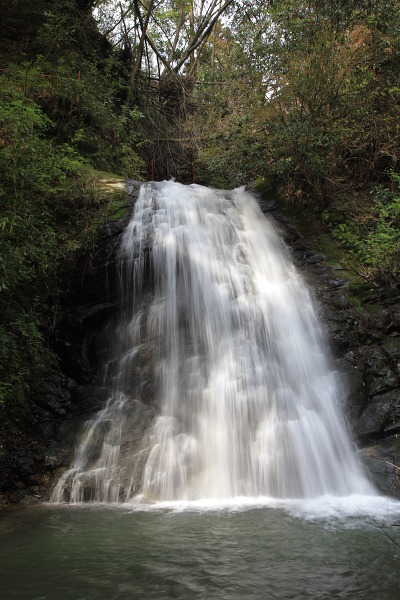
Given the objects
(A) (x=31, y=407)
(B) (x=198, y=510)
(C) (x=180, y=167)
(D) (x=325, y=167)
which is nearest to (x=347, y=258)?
(D) (x=325, y=167)

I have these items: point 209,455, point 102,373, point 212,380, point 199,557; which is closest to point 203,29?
point 102,373

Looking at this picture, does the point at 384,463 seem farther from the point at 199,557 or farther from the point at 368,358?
the point at 199,557

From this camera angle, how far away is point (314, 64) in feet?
28.7

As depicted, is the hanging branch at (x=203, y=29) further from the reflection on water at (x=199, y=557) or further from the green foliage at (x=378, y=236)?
the reflection on water at (x=199, y=557)

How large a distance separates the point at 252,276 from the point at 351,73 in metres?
5.02

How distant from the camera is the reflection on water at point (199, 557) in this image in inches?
110

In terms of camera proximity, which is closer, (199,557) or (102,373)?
(199,557)

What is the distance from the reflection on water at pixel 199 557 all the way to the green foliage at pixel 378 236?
4.81m

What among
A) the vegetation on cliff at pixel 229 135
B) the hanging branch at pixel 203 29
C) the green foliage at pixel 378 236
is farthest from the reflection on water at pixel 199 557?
the hanging branch at pixel 203 29

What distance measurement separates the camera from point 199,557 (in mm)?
3371

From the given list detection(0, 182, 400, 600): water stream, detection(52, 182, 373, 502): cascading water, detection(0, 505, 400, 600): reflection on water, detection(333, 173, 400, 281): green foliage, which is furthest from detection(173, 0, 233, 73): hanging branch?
detection(0, 505, 400, 600): reflection on water

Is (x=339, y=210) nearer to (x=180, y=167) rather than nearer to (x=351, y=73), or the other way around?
(x=351, y=73)

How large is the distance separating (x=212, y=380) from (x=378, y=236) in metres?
4.65

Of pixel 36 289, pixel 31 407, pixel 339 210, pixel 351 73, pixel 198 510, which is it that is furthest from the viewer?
pixel 339 210
